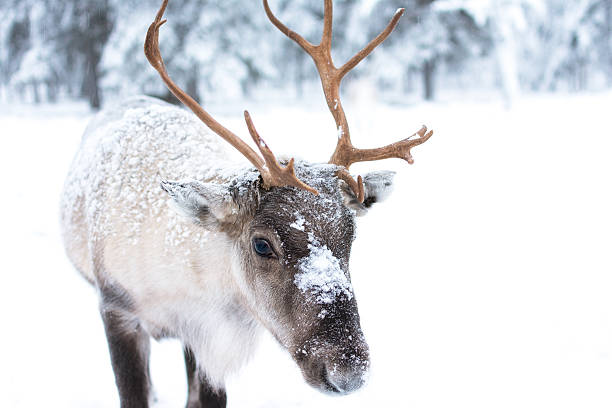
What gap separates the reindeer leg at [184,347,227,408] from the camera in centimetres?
313

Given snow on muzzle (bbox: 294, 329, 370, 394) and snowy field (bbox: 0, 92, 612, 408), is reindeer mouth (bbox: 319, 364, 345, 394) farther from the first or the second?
snowy field (bbox: 0, 92, 612, 408)

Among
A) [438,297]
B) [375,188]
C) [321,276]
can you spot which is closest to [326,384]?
[321,276]

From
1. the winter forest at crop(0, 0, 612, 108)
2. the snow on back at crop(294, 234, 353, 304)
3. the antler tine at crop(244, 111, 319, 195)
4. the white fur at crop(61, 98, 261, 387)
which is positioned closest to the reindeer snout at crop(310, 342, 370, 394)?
the snow on back at crop(294, 234, 353, 304)

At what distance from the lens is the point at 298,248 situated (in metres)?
2.14

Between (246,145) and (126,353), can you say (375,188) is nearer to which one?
(246,145)

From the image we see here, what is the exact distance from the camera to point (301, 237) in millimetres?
2148

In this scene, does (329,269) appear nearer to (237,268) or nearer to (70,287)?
(237,268)

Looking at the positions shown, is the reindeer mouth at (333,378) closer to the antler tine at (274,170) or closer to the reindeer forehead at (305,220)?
the reindeer forehead at (305,220)

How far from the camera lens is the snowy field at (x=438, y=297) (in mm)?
3793

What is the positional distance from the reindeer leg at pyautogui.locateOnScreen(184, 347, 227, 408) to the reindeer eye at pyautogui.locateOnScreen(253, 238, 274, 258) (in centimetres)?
118

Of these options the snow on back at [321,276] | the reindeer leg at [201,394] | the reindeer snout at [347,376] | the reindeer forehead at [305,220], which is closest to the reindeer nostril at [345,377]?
the reindeer snout at [347,376]

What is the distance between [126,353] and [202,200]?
1225mm

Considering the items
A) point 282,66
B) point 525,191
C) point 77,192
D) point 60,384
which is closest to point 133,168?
point 77,192

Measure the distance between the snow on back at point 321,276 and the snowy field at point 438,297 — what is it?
486 millimetres
